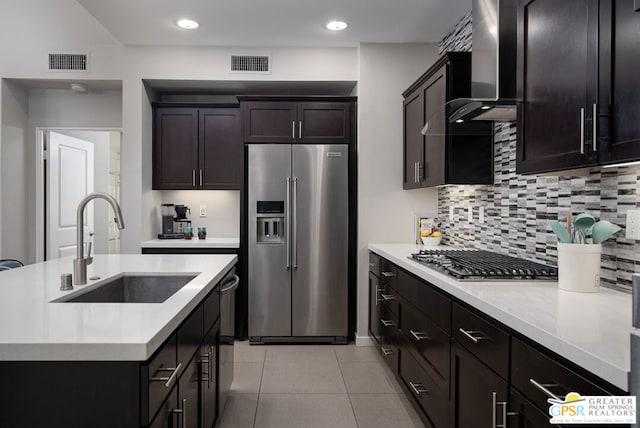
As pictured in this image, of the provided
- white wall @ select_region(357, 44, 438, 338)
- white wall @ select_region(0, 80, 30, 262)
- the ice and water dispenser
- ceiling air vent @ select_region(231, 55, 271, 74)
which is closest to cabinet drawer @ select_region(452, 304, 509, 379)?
white wall @ select_region(357, 44, 438, 338)

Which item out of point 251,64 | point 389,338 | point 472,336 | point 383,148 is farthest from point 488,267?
point 251,64

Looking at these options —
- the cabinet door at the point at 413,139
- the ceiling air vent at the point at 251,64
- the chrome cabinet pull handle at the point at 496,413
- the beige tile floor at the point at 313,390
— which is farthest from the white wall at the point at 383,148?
the chrome cabinet pull handle at the point at 496,413

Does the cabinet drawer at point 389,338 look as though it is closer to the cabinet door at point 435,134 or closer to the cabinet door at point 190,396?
the cabinet door at point 435,134

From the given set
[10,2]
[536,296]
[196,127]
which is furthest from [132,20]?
[536,296]

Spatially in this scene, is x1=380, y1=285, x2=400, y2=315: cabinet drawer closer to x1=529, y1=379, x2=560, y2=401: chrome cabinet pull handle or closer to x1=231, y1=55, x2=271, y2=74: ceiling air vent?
x1=529, y1=379, x2=560, y2=401: chrome cabinet pull handle

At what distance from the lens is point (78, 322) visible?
1.21 metres

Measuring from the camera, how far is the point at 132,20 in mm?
3424

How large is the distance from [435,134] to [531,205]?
0.78 m

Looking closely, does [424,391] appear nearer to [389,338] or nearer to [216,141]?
[389,338]

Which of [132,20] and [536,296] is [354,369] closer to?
[536,296]

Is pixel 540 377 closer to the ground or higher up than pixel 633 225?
closer to the ground

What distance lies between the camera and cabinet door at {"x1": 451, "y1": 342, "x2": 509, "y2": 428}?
4.75ft

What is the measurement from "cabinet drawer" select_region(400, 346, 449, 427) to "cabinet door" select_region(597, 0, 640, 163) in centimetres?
Result: 129

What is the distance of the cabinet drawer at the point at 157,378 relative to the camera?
109 centimetres
